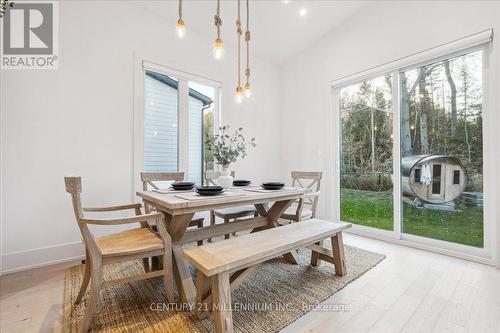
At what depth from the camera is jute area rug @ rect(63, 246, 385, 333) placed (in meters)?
1.47

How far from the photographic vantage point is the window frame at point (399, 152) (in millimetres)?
2355

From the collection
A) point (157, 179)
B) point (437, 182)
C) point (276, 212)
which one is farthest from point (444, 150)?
point (157, 179)

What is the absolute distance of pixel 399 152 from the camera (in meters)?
3.05

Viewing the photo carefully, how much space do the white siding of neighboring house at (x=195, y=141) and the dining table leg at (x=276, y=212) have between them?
1.36 meters

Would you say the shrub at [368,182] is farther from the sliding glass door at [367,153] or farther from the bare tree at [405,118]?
the bare tree at [405,118]

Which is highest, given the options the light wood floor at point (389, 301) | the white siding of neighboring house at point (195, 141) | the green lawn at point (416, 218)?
the white siding of neighboring house at point (195, 141)

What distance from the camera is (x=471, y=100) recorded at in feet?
8.29

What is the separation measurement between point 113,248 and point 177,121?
2.16 meters

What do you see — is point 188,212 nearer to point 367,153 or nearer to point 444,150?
point 367,153

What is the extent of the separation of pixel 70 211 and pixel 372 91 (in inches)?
164

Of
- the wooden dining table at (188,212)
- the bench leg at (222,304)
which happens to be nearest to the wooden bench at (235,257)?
the bench leg at (222,304)

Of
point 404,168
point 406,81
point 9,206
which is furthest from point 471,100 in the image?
point 9,206

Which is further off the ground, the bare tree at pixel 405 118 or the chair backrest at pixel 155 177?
the bare tree at pixel 405 118

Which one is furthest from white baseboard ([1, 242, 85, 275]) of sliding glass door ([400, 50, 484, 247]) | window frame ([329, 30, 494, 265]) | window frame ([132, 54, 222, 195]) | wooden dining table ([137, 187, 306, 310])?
sliding glass door ([400, 50, 484, 247])
